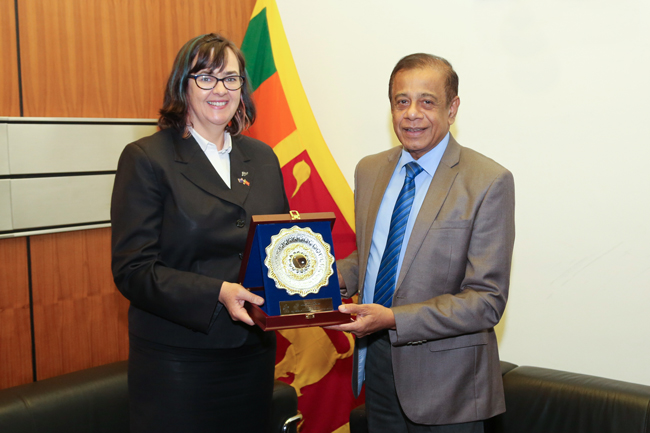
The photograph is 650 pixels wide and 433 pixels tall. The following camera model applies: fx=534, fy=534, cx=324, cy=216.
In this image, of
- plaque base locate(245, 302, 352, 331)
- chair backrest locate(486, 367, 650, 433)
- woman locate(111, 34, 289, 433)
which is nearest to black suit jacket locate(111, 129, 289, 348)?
woman locate(111, 34, 289, 433)

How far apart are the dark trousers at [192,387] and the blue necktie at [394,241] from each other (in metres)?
0.45

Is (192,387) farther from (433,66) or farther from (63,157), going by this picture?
(63,157)

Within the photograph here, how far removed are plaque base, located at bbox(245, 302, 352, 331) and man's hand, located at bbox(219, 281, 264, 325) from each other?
0.07 feet

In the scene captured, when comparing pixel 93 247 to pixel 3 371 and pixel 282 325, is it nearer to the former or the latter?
pixel 3 371

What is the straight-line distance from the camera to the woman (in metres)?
1.64

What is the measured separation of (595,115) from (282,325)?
6.27 feet

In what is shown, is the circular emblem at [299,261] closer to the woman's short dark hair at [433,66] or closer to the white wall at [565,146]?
the woman's short dark hair at [433,66]

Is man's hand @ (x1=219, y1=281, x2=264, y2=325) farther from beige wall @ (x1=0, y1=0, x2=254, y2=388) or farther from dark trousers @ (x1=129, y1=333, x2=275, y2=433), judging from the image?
beige wall @ (x1=0, y1=0, x2=254, y2=388)

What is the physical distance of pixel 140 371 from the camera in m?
1.74

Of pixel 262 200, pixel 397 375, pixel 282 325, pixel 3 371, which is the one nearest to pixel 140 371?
pixel 282 325

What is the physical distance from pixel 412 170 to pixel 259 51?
6.17 ft

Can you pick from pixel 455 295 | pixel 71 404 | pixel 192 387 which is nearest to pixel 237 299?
pixel 192 387

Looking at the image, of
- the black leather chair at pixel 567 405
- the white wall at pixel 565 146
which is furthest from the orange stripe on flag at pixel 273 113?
the black leather chair at pixel 567 405

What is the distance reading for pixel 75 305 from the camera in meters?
2.76
